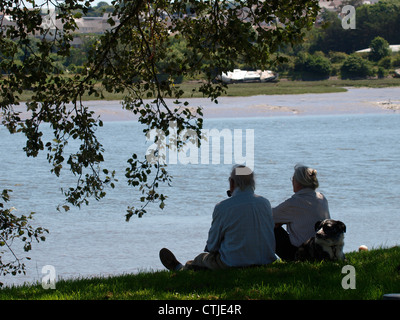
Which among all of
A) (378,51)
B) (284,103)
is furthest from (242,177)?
(378,51)

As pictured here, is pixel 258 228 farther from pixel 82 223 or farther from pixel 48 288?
pixel 82 223

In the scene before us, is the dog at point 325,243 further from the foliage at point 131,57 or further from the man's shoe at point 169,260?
the foliage at point 131,57

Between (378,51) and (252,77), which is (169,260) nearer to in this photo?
(252,77)

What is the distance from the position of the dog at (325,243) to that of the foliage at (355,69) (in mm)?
48240

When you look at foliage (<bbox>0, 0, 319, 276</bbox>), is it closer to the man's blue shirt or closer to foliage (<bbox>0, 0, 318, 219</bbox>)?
foliage (<bbox>0, 0, 318, 219</bbox>)

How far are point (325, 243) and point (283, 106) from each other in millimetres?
26802

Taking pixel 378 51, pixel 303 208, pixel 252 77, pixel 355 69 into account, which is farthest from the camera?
pixel 378 51

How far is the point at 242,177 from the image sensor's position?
570cm

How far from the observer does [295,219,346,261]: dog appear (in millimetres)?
5664

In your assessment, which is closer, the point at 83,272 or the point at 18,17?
the point at 18,17

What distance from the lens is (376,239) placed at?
8.95 m

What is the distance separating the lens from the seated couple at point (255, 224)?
570 centimetres

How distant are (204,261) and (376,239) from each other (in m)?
3.60
